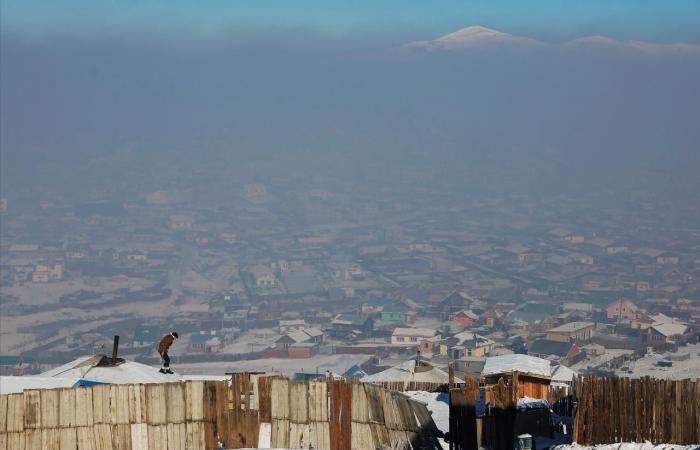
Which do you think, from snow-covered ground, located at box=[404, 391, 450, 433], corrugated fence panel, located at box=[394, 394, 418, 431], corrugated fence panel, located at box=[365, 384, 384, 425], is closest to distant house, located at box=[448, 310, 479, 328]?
snow-covered ground, located at box=[404, 391, 450, 433]

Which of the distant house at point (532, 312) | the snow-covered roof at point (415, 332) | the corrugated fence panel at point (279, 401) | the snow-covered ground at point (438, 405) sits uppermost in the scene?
the corrugated fence panel at point (279, 401)

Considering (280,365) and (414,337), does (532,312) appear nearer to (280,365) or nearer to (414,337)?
(414,337)

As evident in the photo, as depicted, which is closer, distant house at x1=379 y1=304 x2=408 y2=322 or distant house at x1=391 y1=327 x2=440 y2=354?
distant house at x1=391 y1=327 x2=440 y2=354

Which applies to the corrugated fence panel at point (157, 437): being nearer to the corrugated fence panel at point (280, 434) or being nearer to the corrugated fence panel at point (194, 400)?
the corrugated fence panel at point (194, 400)

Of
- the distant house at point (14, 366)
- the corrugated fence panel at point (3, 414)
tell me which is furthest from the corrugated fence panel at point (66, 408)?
the distant house at point (14, 366)

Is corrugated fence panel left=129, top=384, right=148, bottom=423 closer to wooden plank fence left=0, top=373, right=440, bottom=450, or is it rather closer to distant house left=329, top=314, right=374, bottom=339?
wooden plank fence left=0, top=373, right=440, bottom=450

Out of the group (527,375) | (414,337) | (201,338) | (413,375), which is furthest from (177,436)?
(201,338)

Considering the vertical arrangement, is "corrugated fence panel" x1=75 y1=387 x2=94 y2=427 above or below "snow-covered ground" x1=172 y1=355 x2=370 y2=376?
above

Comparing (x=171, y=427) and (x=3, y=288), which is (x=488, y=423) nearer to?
Result: (x=171, y=427)
